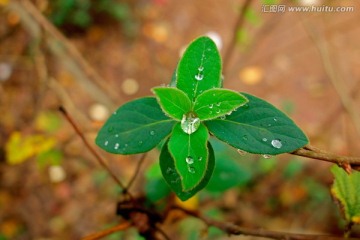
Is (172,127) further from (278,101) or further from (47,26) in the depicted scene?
(278,101)

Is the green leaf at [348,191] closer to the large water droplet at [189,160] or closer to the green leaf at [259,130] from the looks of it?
the green leaf at [259,130]

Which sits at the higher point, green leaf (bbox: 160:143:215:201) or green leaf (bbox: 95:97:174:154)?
green leaf (bbox: 95:97:174:154)

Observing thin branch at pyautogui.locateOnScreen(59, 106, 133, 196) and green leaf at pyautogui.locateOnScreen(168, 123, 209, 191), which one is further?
thin branch at pyautogui.locateOnScreen(59, 106, 133, 196)

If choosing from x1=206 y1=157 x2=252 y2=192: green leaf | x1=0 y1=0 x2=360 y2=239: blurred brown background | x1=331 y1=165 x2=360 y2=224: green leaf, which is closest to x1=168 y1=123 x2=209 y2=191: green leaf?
x1=331 y1=165 x2=360 y2=224: green leaf

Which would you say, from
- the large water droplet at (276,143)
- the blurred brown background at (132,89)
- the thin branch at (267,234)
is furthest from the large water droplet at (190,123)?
the blurred brown background at (132,89)

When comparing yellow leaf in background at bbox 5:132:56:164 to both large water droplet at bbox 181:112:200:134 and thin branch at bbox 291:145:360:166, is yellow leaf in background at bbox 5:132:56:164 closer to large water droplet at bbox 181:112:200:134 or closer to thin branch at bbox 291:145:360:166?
large water droplet at bbox 181:112:200:134

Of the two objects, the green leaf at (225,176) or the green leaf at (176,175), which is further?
the green leaf at (225,176)

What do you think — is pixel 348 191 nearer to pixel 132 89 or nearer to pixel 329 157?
pixel 329 157
